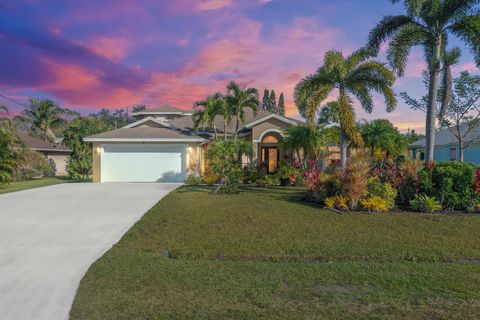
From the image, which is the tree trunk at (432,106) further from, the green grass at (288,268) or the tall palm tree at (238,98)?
the tall palm tree at (238,98)

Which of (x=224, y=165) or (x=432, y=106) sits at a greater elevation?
(x=432, y=106)

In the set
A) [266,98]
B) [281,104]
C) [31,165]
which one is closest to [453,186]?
[31,165]

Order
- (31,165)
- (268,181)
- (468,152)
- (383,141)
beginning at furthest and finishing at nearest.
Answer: (468,152), (31,165), (383,141), (268,181)

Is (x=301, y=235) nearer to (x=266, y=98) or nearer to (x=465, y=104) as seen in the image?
(x=465, y=104)

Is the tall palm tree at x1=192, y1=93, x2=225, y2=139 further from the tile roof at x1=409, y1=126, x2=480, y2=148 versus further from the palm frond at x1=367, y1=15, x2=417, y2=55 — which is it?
the tile roof at x1=409, y1=126, x2=480, y2=148

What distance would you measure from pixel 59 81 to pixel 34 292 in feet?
60.8

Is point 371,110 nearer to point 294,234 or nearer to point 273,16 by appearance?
point 273,16

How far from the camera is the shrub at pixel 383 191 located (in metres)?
10.3

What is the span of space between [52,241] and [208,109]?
14968mm

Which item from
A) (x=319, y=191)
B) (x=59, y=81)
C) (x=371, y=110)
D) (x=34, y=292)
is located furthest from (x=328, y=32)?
(x=59, y=81)

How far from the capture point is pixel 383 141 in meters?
20.4

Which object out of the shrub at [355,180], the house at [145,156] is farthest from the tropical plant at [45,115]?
the shrub at [355,180]

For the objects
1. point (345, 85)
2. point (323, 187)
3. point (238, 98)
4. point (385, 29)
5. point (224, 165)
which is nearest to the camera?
point (323, 187)

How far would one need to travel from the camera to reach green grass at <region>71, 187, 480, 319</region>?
405 cm
